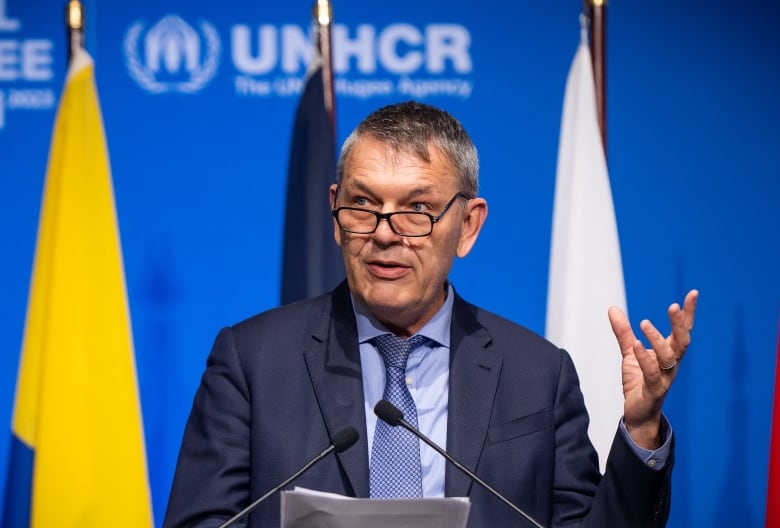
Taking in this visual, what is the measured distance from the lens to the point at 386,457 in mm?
2004

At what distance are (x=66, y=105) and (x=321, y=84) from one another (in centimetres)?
85

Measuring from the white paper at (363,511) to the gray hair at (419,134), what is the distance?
33.3 inches

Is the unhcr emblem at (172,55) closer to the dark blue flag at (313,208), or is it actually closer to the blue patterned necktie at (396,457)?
the dark blue flag at (313,208)

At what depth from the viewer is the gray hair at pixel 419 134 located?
6.86 ft

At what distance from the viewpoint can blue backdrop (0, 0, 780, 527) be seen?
344 centimetres

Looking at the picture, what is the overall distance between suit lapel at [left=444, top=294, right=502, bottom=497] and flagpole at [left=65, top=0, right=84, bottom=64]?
1637 mm

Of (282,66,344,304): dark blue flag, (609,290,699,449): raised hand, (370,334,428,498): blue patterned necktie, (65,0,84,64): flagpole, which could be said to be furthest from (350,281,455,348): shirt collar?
(65,0,84,64): flagpole

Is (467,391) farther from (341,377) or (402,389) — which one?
(341,377)

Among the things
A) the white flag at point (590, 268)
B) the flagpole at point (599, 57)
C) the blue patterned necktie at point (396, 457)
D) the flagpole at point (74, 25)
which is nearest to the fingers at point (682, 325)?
the blue patterned necktie at point (396, 457)

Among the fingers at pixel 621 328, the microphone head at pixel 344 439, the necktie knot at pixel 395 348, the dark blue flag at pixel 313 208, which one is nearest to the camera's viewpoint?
the microphone head at pixel 344 439

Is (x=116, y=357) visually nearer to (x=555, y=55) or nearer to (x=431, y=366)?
(x=431, y=366)

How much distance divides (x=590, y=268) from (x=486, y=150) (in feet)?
2.19

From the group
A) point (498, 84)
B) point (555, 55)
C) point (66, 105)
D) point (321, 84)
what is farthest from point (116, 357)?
A: point (555, 55)

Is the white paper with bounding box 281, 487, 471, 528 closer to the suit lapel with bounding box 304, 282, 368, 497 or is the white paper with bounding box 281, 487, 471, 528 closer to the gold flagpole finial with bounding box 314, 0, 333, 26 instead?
the suit lapel with bounding box 304, 282, 368, 497
